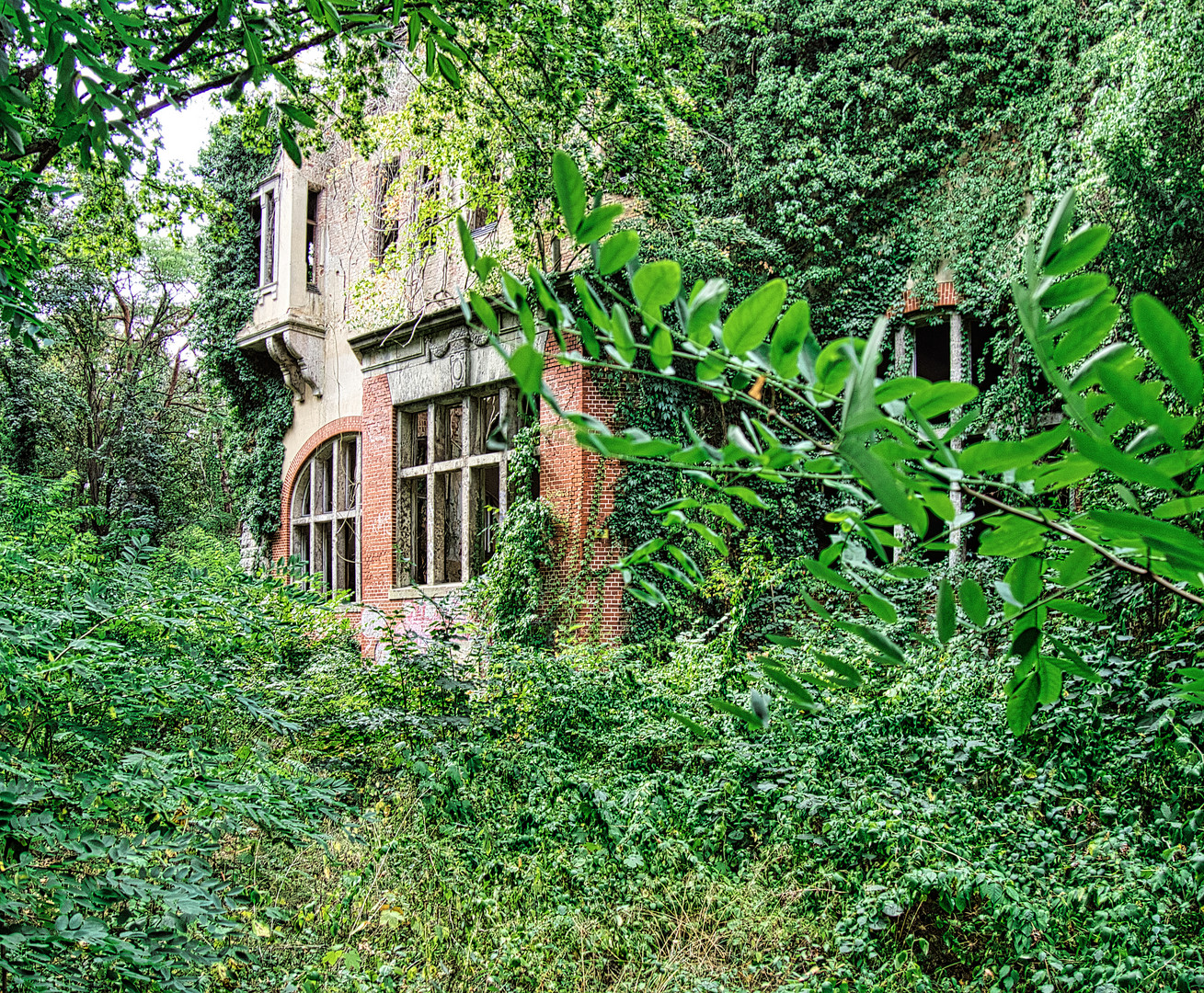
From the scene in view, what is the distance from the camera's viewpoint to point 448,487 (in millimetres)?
12617

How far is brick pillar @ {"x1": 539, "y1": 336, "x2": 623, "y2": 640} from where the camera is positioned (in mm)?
9867

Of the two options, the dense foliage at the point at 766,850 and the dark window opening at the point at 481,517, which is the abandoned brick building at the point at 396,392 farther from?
the dense foliage at the point at 766,850

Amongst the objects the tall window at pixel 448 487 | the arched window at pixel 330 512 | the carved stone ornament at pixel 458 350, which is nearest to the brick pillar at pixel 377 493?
the tall window at pixel 448 487

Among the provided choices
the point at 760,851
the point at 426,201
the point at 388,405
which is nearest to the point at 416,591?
the point at 388,405

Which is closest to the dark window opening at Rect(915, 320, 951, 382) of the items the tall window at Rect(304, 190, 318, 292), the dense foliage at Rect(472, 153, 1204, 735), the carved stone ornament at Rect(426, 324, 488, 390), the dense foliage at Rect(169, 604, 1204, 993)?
the dense foliage at Rect(169, 604, 1204, 993)

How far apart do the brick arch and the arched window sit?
75 mm

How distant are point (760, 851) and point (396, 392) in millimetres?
9524

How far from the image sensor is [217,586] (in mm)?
4895

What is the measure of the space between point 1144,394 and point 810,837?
159 inches

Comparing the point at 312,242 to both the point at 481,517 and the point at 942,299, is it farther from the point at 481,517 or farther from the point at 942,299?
the point at 942,299

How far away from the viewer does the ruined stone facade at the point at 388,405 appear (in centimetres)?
1029

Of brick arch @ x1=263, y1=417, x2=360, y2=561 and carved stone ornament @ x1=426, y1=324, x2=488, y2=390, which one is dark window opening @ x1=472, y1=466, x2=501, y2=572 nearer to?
carved stone ornament @ x1=426, y1=324, x2=488, y2=390

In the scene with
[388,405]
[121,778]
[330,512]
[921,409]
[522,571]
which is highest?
[388,405]

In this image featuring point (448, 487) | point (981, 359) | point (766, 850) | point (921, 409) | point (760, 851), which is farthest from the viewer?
point (448, 487)
